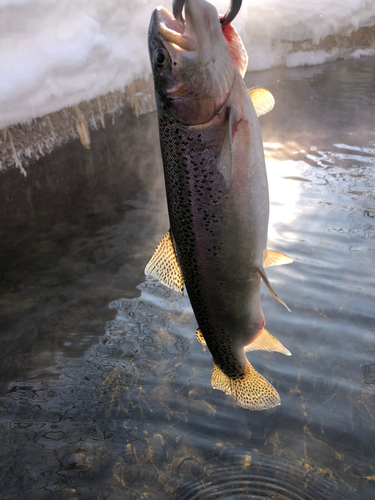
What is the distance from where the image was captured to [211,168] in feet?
4.83

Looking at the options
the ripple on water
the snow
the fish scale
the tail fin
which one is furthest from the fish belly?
the snow

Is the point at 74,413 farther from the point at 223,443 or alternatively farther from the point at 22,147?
the point at 22,147

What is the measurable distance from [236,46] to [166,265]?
33.9 inches

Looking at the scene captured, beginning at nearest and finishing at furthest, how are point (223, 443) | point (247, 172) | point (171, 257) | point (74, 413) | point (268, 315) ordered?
point (247, 172)
point (171, 257)
point (223, 443)
point (74, 413)
point (268, 315)

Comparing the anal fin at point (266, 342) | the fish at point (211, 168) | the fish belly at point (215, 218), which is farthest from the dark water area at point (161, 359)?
the fish belly at point (215, 218)

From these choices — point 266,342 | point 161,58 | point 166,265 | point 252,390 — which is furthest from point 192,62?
point 252,390

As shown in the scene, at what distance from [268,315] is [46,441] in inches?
79.4

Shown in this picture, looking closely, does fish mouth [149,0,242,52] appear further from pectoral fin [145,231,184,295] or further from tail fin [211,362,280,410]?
tail fin [211,362,280,410]

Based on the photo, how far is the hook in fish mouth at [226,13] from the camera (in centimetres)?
120

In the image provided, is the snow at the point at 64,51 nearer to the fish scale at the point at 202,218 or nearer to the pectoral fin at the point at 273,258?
the fish scale at the point at 202,218

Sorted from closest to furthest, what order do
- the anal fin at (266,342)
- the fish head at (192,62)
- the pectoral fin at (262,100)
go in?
1. the fish head at (192,62)
2. the pectoral fin at (262,100)
3. the anal fin at (266,342)

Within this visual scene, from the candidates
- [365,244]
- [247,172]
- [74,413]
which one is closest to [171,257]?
[247,172]

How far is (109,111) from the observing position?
28.6ft

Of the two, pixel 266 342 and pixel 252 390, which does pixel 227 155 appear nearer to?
pixel 266 342
